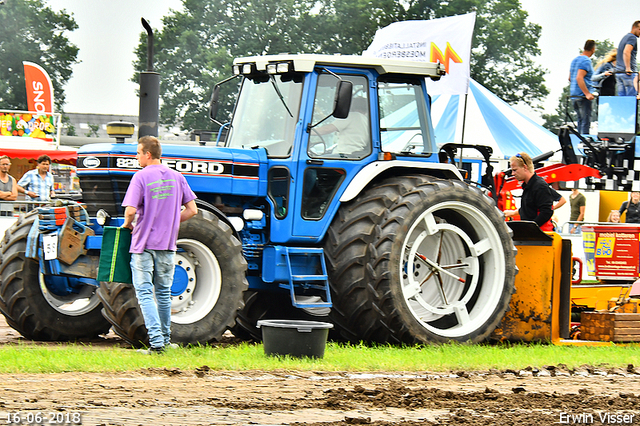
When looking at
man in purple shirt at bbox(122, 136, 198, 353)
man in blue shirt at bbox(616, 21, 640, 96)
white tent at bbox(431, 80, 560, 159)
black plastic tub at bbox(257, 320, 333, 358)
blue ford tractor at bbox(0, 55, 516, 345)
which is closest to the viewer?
black plastic tub at bbox(257, 320, 333, 358)

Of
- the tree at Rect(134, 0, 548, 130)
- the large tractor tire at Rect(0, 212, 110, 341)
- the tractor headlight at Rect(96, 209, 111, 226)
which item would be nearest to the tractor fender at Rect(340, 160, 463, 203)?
the tractor headlight at Rect(96, 209, 111, 226)

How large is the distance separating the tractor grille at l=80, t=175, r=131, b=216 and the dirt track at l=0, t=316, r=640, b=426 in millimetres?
2158

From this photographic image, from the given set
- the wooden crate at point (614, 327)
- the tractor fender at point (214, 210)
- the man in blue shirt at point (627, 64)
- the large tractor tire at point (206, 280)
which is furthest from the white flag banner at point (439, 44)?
the large tractor tire at point (206, 280)

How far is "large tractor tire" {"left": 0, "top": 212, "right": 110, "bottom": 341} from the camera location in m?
7.94

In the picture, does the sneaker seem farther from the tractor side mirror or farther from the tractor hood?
the tractor side mirror

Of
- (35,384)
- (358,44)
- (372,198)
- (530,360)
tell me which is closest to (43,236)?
(35,384)

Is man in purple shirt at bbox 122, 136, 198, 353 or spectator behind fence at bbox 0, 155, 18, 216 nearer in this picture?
man in purple shirt at bbox 122, 136, 198, 353

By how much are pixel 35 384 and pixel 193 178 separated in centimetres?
281

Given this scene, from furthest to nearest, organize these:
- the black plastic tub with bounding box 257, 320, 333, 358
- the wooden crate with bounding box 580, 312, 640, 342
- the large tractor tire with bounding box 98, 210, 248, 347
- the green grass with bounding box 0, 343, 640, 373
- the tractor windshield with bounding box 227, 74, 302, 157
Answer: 1. the wooden crate with bounding box 580, 312, 640, 342
2. the tractor windshield with bounding box 227, 74, 302, 157
3. the large tractor tire with bounding box 98, 210, 248, 347
4. the black plastic tub with bounding box 257, 320, 333, 358
5. the green grass with bounding box 0, 343, 640, 373

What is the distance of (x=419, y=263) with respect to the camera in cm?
850

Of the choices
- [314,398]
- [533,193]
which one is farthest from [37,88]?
[314,398]

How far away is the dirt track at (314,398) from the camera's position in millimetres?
4758

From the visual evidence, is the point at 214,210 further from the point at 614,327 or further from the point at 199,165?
the point at 614,327

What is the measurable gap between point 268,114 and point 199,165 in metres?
0.92
